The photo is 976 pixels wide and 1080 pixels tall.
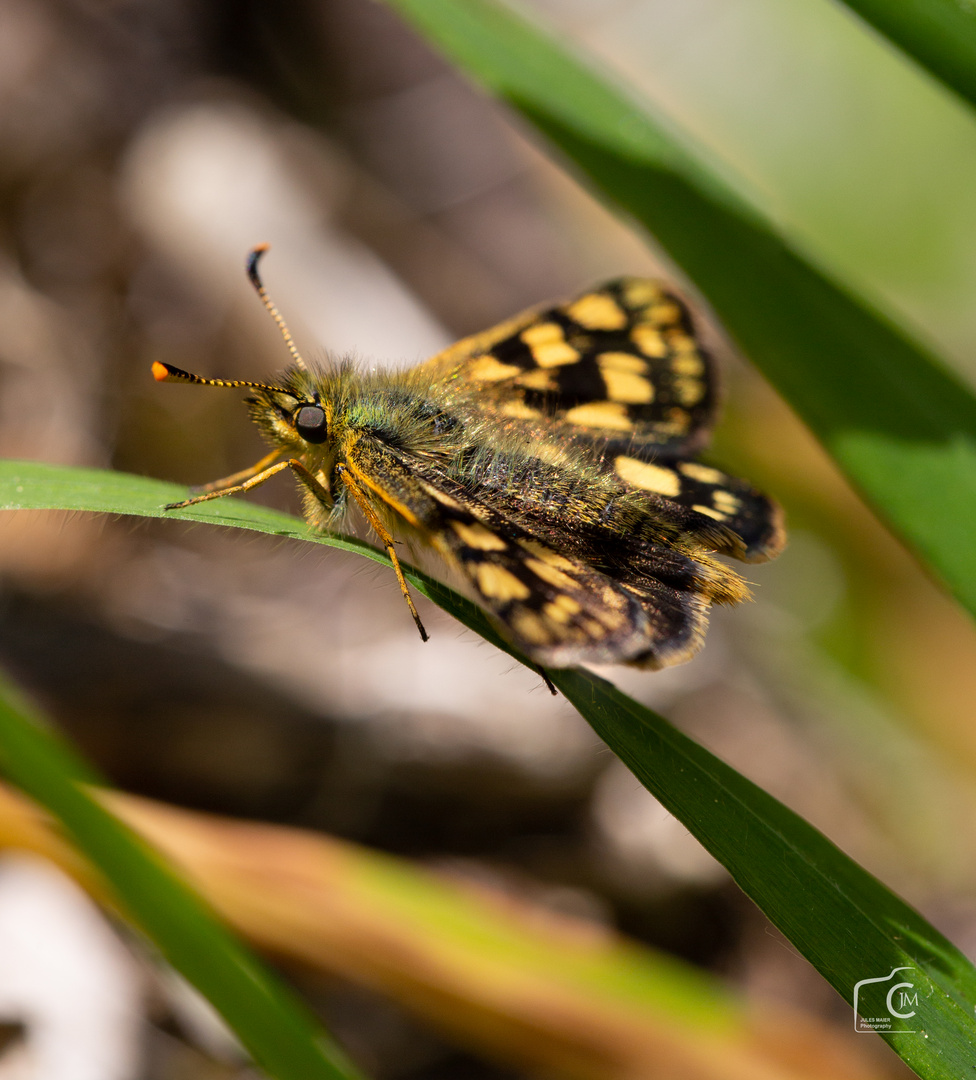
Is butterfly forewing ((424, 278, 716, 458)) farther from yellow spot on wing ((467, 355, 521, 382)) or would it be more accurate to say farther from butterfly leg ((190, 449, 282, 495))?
butterfly leg ((190, 449, 282, 495))

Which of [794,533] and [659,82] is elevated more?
[659,82]

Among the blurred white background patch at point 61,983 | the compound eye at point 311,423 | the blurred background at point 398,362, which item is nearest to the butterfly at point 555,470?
the compound eye at point 311,423

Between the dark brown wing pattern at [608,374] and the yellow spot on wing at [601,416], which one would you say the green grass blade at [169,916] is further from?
the yellow spot on wing at [601,416]

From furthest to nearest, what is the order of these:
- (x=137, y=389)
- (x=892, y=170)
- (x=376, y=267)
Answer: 1. (x=892, y=170)
2. (x=376, y=267)
3. (x=137, y=389)

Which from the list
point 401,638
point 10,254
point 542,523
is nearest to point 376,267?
point 10,254

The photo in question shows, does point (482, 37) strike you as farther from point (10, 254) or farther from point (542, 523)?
point (10, 254)

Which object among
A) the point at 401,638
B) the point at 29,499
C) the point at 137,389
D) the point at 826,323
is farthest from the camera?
the point at 137,389

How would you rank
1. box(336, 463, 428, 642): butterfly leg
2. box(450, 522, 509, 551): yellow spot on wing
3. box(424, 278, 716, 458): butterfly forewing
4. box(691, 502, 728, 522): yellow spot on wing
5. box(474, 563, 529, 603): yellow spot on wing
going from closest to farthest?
1. box(474, 563, 529, 603): yellow spot on wing
2. box(450, 522, 509, 551): yellow spot on wing
3. box(336, 463, 428, 642): butterfly leg
4. box(691, 502, 728, 522): yellow spot on wing
5. box(424, 278, 716, 458): butterfly forewing

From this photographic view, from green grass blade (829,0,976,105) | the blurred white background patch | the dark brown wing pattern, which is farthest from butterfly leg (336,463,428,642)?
the blurred white background patch
